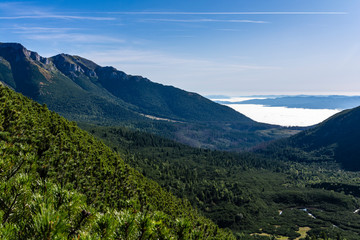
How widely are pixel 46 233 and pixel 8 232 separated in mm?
1049

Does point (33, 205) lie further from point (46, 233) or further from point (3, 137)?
point (3, 137)

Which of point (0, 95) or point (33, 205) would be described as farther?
point (0, 95)

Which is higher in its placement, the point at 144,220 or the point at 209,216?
the point at 144,220

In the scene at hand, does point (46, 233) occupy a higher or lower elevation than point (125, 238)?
higher

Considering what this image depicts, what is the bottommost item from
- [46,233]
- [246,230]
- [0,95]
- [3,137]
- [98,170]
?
[246,230]

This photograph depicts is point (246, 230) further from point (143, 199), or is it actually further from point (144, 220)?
point (144, 220)

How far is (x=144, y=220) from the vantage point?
11273mm

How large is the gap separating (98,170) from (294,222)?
183694 mm

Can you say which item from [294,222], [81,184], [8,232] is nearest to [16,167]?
[8,232]

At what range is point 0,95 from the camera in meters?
53.7

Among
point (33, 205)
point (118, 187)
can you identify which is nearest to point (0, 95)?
point (118, 187)

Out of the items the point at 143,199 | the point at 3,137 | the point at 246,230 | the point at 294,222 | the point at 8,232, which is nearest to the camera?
the point at 8,232

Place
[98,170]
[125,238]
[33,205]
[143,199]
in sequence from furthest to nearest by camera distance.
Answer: [143,199]
[98,170]
[125,238]
[33,205]

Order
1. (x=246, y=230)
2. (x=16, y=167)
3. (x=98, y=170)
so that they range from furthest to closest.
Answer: (x=246, y=230) → (x=98, y=170) → (x=16, y=167)
